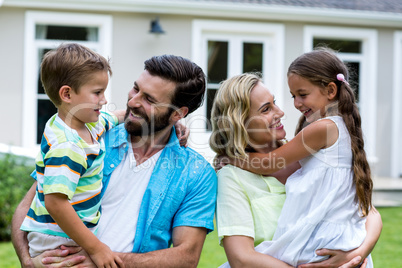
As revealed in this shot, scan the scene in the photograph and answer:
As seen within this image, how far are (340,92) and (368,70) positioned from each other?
701 cm

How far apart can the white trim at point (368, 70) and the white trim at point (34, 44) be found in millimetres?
3615

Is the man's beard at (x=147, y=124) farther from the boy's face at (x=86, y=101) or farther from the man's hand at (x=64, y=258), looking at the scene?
the man's hand at (x=64, y=258)

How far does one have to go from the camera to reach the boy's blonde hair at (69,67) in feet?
7.32

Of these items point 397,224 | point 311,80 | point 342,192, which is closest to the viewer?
point 342,192

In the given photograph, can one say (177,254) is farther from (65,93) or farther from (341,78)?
(341,78)

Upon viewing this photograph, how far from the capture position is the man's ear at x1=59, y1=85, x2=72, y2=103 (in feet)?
7.43

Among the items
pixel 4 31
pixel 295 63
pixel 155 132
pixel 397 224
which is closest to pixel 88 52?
pixel 155 132

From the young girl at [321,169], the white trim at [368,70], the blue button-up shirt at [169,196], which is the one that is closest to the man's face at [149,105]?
the blue button-up shirt at [169,196]

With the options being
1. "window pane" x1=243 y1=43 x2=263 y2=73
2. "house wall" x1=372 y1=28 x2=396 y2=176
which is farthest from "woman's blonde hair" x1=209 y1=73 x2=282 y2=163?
"house wall" x1=372 y1=28 x2=396 y2=176

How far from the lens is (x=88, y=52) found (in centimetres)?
228

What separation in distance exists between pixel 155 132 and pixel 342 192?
3.15 feet

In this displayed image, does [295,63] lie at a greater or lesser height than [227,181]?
greater

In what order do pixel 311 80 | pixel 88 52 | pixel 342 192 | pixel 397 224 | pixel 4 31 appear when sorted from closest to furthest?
pixel 88 52, pixel 342 192, pixel 311 80, pixel 397 224, pixel 4 31

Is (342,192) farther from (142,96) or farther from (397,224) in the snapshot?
(397,224)
